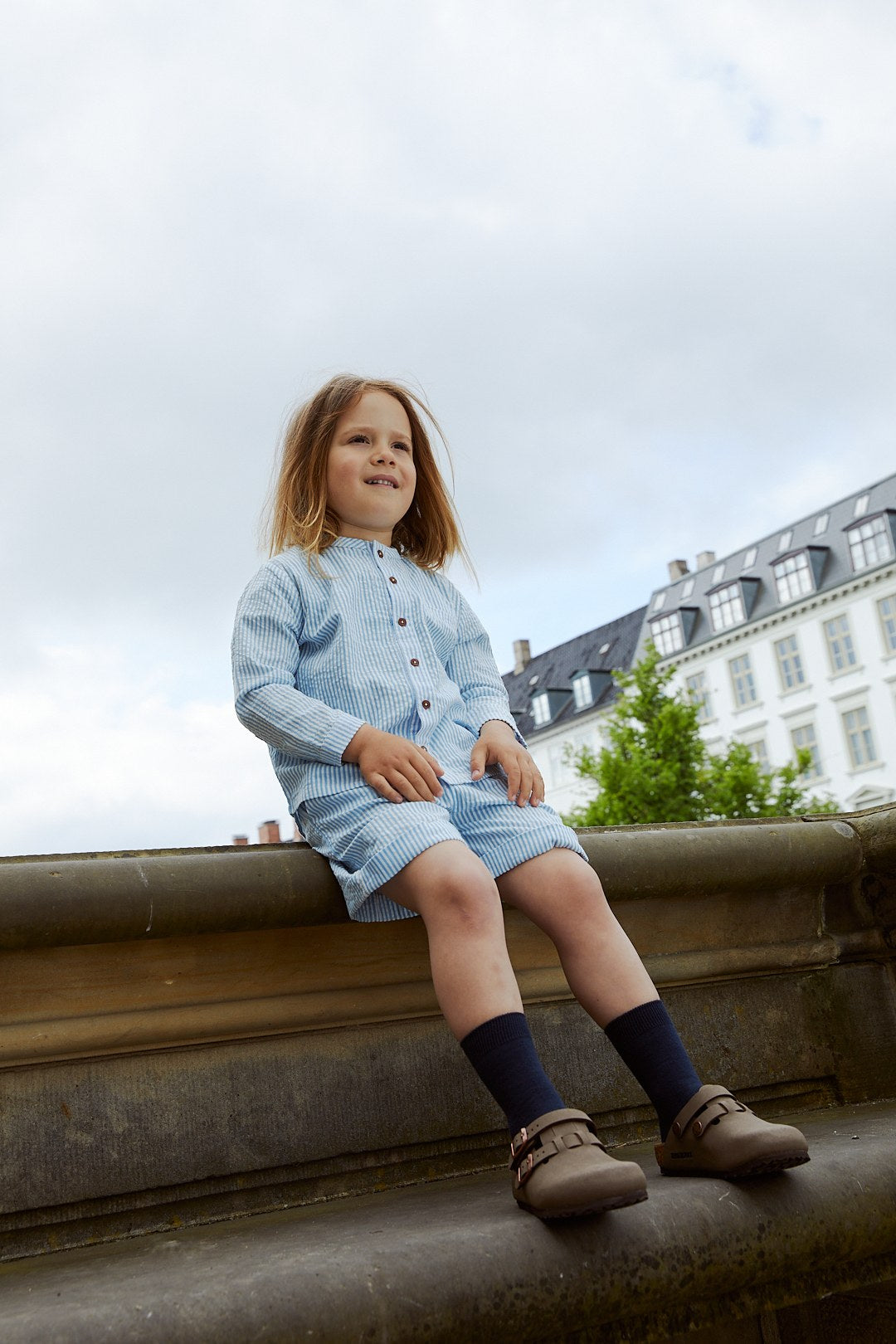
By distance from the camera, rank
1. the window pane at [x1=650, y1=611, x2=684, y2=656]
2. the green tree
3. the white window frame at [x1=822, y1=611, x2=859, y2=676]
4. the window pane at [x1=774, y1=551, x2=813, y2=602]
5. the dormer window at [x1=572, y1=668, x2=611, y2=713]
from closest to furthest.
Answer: the green tree, the white window frame at [x1=822, y1=611, x2=859, y2=676], the window pane at [x1=774, y1=551, x2=813, y2=602], the window pane at [x1=650, y1=611, x2=684, y2=656], the dormer window at [x1=572, y1=668, x2=611, y2=713]

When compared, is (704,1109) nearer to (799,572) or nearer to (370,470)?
(370,470)

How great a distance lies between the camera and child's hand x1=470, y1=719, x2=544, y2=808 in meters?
2.16

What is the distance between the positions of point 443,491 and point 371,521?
1.04ft

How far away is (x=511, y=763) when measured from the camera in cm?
219

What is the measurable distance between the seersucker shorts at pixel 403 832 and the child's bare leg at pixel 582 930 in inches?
1.4

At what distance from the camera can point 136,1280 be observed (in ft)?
4.39

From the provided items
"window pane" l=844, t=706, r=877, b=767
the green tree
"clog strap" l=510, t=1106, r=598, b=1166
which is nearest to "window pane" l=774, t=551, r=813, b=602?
"window pane" l=844, t=706, r=877, b=767

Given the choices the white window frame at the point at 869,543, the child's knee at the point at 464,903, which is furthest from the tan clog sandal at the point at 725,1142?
the white window frame at the point at 869,543

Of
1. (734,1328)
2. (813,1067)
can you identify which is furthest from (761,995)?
(734,1328)

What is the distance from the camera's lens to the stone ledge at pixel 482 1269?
1217 millimetres

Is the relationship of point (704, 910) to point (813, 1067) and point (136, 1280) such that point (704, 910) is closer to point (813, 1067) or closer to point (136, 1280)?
point (813, 1067)

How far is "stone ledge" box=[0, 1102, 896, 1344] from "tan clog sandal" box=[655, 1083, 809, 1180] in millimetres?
32

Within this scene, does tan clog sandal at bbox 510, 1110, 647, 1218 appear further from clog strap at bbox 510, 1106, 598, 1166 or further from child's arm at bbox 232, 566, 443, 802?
child's arm at bbox 232, 566, 443, 802

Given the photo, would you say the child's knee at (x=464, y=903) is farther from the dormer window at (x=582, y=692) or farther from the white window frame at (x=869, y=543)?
the dormer window at (x=582, y=692)
